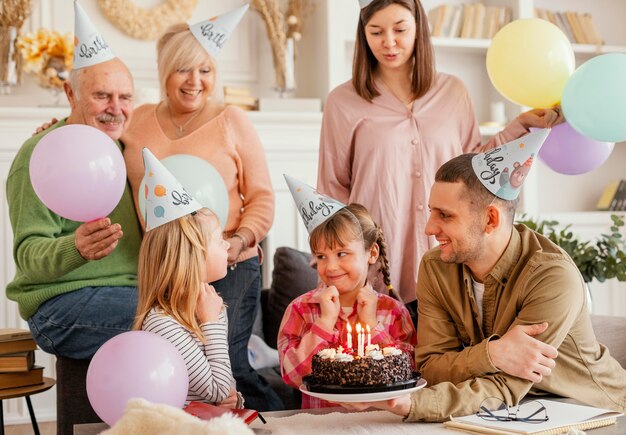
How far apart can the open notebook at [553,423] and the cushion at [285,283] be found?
1667mm

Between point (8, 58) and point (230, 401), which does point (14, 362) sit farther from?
point (8, 58)

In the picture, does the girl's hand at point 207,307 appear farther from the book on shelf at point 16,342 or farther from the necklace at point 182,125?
the book on shelf at point 16,342

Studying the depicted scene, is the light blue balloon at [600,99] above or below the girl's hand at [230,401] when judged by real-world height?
above

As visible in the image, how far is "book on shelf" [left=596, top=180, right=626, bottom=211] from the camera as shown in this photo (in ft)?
16.7

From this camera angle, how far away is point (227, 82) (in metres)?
4.69

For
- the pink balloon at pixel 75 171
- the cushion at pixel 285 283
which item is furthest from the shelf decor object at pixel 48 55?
the pink balloon at pixel 75 171

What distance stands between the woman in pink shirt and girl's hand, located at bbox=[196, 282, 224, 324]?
0.53 meters

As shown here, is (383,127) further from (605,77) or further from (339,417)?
(339,417)

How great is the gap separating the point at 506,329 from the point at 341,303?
0.49m

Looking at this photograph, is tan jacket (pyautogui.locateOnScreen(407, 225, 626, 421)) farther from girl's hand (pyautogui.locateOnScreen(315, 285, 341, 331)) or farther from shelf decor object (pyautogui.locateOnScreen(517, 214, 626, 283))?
shelf decor object (pyautogui.locateOnScreen(517, 214, 626, 283))

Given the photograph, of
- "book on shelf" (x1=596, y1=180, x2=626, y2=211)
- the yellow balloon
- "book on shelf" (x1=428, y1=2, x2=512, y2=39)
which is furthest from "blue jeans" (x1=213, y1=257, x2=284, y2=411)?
"book on shelf" (x1=596, y1=180, x2=626, y2=211)

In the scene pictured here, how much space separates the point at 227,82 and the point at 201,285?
2.65m

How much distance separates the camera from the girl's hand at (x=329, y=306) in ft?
7.21

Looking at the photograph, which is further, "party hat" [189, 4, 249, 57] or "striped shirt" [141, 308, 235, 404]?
"party hat" [189, 4, 249, 57]
